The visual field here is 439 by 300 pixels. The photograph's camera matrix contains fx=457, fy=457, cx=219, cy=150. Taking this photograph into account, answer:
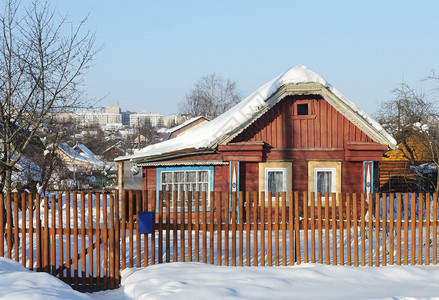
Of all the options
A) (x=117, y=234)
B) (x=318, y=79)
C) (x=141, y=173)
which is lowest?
(x=117, y=234)

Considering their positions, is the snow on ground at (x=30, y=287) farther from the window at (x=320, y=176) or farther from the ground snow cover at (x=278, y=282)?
the window at (x=320, y=176)

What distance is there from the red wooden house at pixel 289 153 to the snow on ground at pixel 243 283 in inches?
260

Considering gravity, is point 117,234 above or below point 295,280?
above

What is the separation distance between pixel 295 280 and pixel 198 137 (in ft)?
28.2

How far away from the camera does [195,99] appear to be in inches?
2574

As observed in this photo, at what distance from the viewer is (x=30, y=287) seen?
20.1 ft

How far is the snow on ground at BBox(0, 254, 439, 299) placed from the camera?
6.23 m

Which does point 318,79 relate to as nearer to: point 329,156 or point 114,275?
point 329,156

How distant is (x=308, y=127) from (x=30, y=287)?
10545 mm

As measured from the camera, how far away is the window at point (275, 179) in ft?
48.3

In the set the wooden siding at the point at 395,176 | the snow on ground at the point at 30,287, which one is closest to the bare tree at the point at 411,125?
the wooden siding at the point at 395,176

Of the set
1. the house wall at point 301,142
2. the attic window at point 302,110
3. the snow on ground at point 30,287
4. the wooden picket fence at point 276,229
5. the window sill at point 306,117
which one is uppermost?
the attic window at point 302,110

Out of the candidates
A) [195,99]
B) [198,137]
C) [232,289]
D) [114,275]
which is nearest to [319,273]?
[232,289]

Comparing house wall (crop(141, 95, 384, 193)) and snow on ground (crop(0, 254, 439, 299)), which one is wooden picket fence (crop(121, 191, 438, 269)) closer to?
snow on ground (crop(0, 254, 439, 299))
